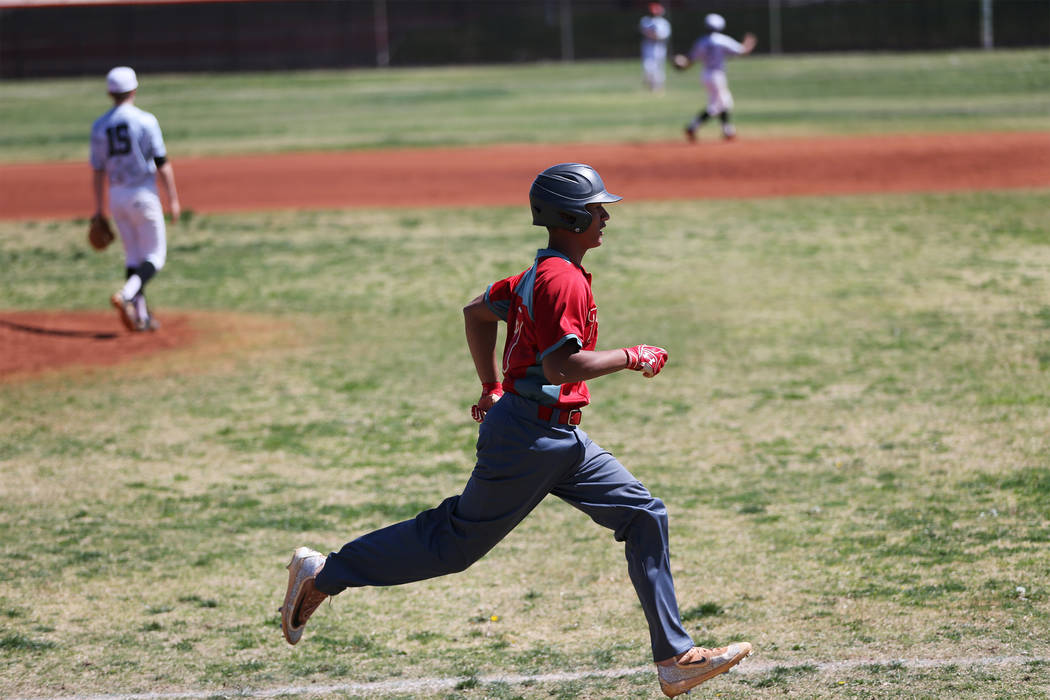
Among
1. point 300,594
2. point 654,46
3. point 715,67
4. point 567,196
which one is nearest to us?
point 567,196

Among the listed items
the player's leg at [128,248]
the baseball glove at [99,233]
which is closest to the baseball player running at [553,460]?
the player's leg at [128,248]

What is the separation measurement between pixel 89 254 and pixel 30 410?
7.11m

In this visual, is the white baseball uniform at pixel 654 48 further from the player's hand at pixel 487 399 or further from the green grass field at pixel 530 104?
the player's hand at pixel 487 399

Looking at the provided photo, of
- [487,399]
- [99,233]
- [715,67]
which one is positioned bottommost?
[99,233]

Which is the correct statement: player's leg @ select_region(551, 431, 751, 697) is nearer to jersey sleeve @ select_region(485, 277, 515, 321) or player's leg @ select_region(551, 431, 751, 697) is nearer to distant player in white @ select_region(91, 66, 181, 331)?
jersey sleeve @ select_region(485, 277, 515, 321)

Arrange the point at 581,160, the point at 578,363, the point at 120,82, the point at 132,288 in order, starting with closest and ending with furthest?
1. the point at 578,363
2. the point at 120,82
3. the point at 132,288
4. the point at 581,160

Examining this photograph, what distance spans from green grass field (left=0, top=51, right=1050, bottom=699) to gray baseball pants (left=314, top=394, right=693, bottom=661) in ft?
1.75

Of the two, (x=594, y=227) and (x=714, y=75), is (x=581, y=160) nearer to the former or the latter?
(x=714, y=75)

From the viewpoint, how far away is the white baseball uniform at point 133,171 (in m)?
11.2

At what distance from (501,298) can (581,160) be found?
18.2 m

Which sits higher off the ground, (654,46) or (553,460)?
(654,46)

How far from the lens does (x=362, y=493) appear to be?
761 centimetres

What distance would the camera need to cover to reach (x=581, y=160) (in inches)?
892

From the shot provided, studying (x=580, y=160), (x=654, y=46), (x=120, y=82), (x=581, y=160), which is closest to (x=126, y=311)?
(x=120, y=82)
